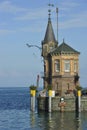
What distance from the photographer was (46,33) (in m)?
102

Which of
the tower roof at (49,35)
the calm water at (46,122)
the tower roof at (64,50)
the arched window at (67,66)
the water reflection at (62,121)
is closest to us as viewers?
the water reflection at (62,121)

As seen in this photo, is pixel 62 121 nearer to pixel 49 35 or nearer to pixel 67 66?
pixel 67 66

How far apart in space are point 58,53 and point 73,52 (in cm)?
289

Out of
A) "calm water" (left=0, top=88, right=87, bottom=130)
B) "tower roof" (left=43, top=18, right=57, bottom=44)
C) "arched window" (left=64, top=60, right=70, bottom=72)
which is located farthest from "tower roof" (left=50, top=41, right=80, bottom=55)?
"calm water" (left=0, top=88, right=87, bottom=130)

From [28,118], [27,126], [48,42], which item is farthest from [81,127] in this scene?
[48,42]

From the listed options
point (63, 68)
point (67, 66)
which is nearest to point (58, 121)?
point (63, 68)

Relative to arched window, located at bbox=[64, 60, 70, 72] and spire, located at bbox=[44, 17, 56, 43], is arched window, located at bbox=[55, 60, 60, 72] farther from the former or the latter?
spire, located at bbox=[44, 17, 56, 43]

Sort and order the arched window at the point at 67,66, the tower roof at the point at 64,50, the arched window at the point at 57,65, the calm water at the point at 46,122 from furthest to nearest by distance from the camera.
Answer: the arched window at the point at 57,65 < the arched window at the point at 67,66 < the tower roof at the point at 64,50 < the calm water at the point at 46,122

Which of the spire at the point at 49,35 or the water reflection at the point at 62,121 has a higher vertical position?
the spire at the point at 49,35

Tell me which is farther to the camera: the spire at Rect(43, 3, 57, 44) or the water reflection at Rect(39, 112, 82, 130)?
the spire at Rect(43, 3, 57, 44)

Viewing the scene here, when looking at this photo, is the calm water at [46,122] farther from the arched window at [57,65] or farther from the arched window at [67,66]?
the arched window at [67,66]

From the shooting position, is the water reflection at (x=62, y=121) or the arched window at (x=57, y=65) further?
the arched window at (x=57, y=65)

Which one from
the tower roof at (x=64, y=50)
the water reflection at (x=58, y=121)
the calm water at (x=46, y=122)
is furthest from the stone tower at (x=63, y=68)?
the water reflection at (x=58, y=121)

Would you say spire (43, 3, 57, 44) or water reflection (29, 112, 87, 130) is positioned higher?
spire (43, 3, 57, 44)
